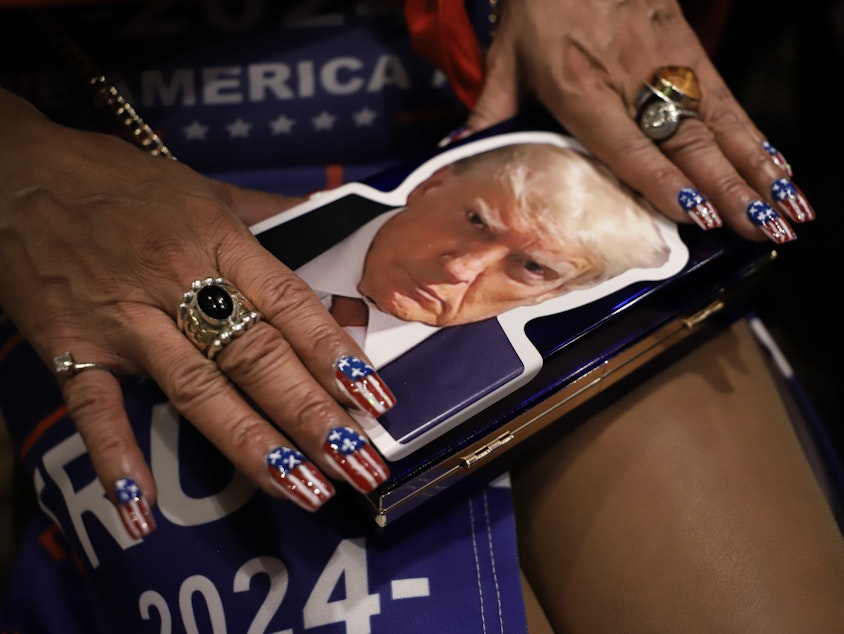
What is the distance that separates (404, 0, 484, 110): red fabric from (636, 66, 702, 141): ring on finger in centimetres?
22

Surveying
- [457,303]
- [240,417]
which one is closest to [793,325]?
[457,303]

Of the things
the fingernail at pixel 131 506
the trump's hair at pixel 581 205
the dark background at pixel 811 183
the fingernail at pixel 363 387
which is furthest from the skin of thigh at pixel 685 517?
the dark background at pixel 811 183

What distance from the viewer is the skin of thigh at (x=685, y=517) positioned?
0.63 meters

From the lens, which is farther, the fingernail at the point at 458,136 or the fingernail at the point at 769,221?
the fingernail at the point at 458,136

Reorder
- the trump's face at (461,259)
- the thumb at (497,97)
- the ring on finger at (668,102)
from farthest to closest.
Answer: the thumb at (497,97) → the ring on finger at (668,102) → the trump's face at (461,259)

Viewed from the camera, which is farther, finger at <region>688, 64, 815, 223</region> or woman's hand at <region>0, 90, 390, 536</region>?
finger at <region>688, 64, 815, 223</region>

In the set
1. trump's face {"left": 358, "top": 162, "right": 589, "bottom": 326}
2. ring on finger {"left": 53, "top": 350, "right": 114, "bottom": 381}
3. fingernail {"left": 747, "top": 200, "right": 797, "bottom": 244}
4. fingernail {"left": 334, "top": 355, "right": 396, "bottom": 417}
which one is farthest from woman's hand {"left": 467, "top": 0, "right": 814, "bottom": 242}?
ring on finger {"left": 53, "top": 350, "right": 114, "bottom": 381}

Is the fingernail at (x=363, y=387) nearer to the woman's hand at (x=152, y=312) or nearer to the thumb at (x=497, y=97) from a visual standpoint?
the woman's hand at (x=152, y=312)

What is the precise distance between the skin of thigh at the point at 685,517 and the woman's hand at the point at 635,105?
180mm

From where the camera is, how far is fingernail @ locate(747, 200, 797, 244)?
0.66m

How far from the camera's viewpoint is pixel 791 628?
0.61 m

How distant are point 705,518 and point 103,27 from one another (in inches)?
33.4

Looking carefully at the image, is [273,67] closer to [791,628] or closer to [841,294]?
[791,628]

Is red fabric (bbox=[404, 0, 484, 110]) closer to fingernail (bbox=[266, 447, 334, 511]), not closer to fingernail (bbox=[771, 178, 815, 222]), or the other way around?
fingernail (bbox=[771, 178, 815, 222])
